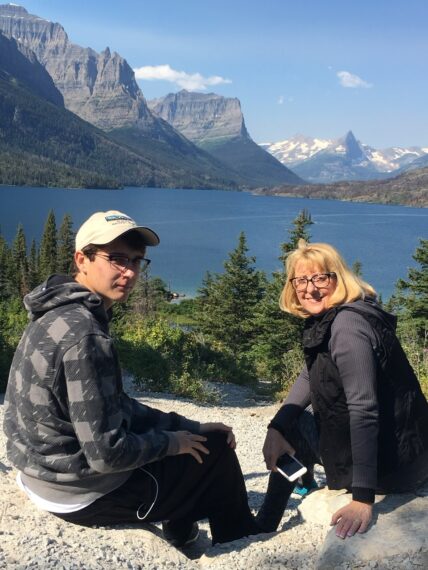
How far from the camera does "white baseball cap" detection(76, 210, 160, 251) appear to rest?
2.67 meters

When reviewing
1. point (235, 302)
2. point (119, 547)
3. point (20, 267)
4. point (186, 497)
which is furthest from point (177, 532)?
point (20, 267)

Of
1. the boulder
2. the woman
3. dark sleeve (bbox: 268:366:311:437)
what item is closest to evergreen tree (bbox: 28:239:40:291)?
dark sleeve (bbox: 268:366:311:437)

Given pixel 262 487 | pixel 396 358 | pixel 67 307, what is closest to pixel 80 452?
pixel 67 307

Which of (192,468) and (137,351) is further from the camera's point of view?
(137,351)

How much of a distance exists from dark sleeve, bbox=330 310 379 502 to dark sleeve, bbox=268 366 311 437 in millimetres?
697

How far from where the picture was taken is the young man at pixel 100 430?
244 centimetres

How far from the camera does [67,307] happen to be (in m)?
2.51

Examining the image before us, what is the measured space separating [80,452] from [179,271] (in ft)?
219

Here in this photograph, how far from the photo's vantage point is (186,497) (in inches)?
119

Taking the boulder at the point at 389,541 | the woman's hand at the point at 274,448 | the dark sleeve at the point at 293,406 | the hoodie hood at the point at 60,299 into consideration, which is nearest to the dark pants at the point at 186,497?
the woman's hand at the point at 274,448

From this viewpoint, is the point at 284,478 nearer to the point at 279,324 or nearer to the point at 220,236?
the point at 279,324

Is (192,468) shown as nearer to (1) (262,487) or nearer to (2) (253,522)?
(2) (253,522)

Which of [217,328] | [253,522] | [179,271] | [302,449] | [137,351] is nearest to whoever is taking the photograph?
[253,522]

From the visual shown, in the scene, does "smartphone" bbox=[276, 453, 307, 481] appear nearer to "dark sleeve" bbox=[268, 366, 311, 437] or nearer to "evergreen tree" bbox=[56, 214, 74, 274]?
"dark sleeve" bbox=[268, 366, 311, 437]
